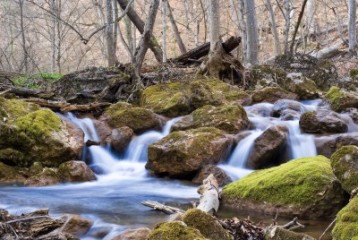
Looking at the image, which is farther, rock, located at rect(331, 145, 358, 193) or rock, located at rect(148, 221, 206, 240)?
rock, located at rect(331, 145, 358, 193)

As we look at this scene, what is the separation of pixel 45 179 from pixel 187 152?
2.22 meters

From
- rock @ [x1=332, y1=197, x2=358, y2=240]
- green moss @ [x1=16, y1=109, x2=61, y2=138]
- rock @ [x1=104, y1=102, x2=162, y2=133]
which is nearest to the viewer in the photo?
rock @ [x1=332, y1=197, x2=358, y2=240]

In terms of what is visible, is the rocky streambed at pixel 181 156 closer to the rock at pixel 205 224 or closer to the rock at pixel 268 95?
the rock at pixel 268 95

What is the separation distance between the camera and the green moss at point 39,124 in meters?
8.13

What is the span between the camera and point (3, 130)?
26.2 feet

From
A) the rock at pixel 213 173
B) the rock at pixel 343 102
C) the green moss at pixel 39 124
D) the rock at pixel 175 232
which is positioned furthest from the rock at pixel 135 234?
the rock at pixel 343 102

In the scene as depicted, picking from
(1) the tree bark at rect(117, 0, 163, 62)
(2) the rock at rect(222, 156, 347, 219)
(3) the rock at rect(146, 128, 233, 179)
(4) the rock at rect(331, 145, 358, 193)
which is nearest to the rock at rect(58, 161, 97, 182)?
(3) the rock at rect(146, 128, 233, 179)

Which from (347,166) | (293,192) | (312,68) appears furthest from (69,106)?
(312,68)

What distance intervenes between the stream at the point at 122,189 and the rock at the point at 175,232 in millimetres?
1554

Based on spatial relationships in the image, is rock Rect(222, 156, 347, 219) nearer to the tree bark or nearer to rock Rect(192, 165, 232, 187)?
rock Rect(192, 165, 232, 187)

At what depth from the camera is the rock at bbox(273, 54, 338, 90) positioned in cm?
1323

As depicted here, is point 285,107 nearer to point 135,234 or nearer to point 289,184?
point 289,184

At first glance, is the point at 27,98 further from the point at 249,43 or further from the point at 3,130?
the point at 249,43

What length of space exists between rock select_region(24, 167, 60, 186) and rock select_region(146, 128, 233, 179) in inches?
60.4
